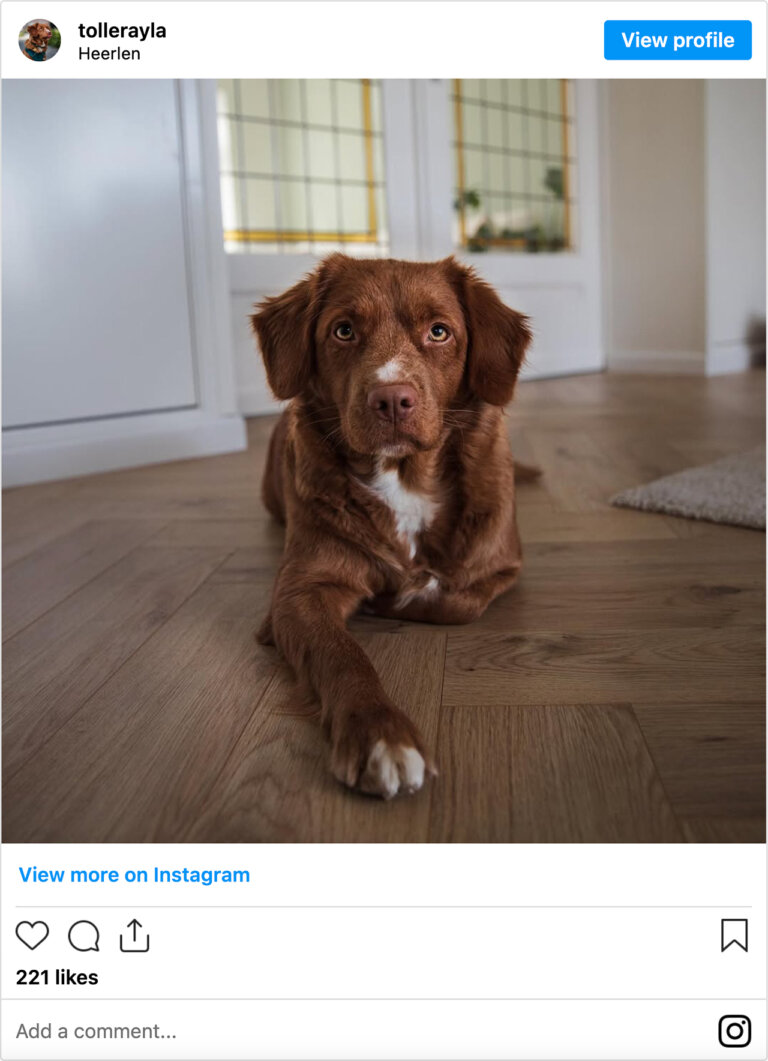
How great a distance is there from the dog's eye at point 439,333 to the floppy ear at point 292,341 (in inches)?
7.5

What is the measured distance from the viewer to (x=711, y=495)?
211 centimetres

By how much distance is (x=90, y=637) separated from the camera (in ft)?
4.72

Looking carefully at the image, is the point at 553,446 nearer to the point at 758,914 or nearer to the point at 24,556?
the point at 24,556

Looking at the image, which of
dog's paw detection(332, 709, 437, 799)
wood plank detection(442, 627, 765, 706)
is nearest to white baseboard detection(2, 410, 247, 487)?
wood plank detection(442, 627, 765, 706)

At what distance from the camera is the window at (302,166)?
421 cm

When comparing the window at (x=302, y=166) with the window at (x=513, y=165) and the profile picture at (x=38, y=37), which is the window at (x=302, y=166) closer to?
the window at (x=513, y=165)

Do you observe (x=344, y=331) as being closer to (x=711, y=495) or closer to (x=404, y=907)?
(x=404, y=907)

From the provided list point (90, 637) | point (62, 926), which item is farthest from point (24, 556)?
point (62, 926)

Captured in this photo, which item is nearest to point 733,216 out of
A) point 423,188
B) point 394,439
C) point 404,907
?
point 423,188

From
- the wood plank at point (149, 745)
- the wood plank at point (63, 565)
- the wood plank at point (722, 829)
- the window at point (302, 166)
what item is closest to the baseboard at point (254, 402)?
the window at point (302, 166)

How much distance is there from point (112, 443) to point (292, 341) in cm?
172

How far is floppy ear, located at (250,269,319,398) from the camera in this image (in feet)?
4.71

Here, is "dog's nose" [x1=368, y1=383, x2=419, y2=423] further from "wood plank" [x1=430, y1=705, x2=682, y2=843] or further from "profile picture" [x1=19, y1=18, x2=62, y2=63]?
"profile picture" [x1=19, y1=18, x2=62, y2=63]

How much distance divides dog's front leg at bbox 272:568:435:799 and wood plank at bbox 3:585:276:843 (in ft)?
0.26
